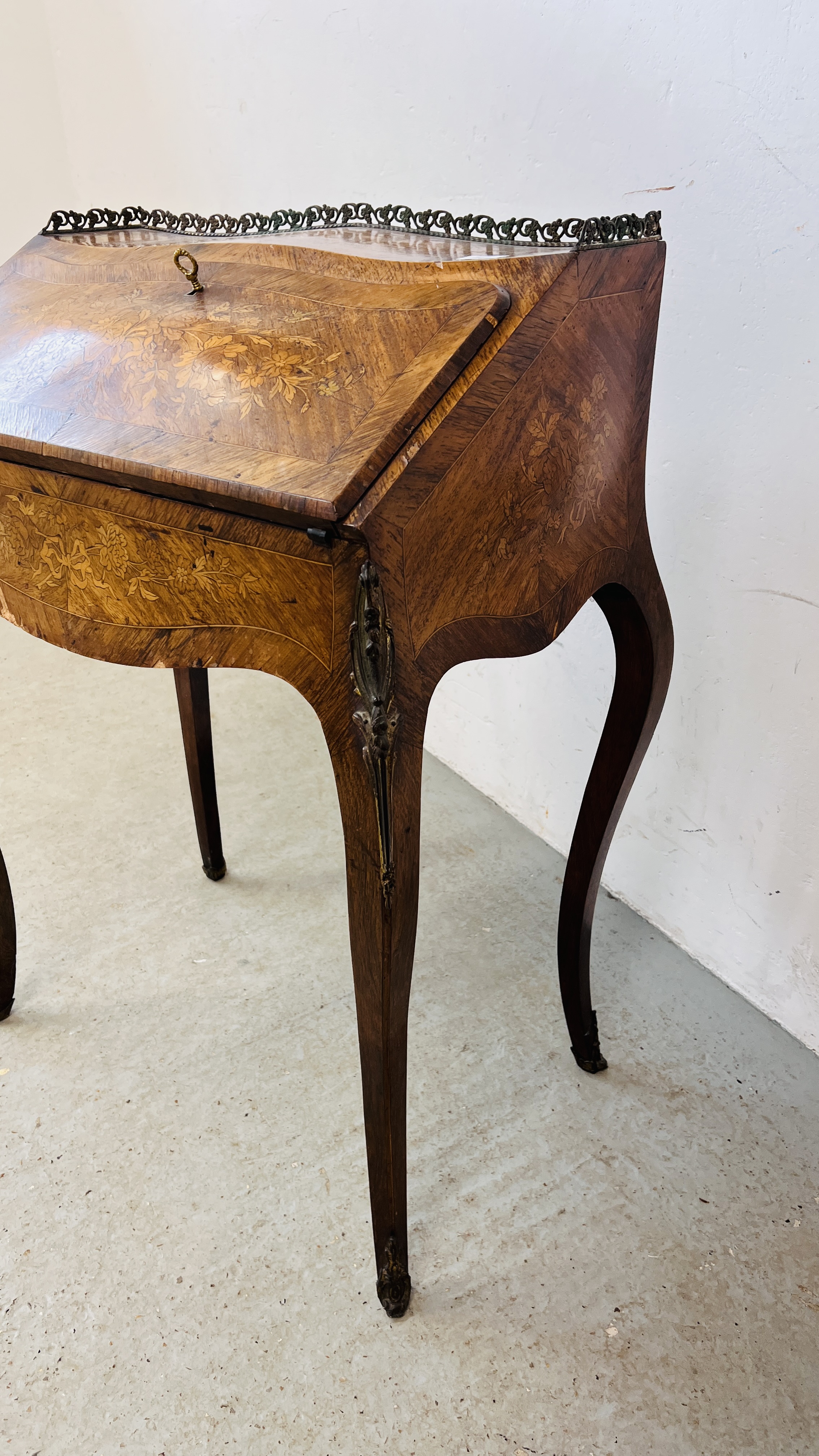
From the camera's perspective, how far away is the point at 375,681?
721mm

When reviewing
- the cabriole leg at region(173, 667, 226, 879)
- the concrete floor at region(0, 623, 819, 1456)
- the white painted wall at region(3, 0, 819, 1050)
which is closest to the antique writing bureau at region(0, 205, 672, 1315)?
the concrete floor at region(0, 623, 819, 1456)

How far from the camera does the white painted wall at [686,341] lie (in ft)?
3.68

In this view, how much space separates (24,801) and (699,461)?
1.31 m

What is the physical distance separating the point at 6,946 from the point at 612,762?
0.84m

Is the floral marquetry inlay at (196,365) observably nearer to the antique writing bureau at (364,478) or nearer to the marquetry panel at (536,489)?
the antique writing bureau at (364,478)

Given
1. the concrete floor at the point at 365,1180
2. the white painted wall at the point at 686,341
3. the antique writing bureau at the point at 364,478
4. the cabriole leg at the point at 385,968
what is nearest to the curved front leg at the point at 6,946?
the concrete floor at the point at 365,1180

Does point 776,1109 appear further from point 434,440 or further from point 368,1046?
point 434,440

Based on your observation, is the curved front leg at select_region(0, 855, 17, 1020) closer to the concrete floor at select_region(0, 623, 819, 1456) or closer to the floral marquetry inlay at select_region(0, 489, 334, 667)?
the concrete floor at select_region(0, 623, 819, 1456)

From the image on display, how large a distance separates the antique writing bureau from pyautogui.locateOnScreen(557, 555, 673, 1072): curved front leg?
0.01 metres

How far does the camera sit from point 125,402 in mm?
855

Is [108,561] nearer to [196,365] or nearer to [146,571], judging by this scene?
[146,571]

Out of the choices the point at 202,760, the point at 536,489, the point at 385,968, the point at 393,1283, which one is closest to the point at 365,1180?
the point at 393,1283

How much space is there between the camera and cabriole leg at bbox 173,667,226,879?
151cm

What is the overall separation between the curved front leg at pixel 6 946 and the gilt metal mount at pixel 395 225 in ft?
2.66
